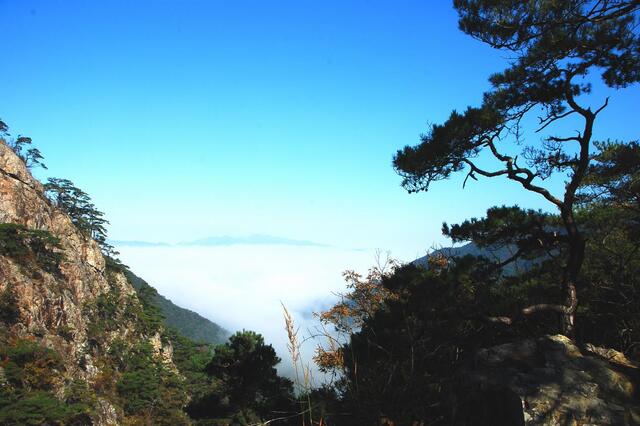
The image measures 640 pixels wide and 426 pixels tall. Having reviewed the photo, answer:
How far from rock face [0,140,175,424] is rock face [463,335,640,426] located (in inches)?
1410

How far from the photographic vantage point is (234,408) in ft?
54.9

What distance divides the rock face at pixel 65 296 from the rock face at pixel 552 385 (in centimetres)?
3583

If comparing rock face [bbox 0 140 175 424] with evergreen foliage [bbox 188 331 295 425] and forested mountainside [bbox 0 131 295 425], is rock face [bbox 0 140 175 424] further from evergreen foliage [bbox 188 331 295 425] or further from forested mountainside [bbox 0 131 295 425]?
evergreen foliage [bbox 188 331 295 425]

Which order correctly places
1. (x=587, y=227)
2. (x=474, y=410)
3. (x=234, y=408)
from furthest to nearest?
(x=234, y=408) → (x=587, y=227) → (x=474, y=410)

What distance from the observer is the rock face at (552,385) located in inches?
147

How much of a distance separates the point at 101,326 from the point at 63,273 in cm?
811

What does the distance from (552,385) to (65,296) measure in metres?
49.1

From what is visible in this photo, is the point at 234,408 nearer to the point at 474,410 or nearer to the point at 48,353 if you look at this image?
the point at 474,410

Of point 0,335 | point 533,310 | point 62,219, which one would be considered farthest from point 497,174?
point 62,219

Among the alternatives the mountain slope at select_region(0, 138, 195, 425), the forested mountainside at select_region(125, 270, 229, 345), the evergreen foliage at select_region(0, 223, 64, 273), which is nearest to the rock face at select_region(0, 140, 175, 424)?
the mountain slope at select_region(0, 138, 195, 425)

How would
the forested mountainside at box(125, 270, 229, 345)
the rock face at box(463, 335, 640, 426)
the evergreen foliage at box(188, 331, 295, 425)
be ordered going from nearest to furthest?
the rock face at box(463, 335, 640, 426) → the evergreen foliage at box(188, 331, 295, 425) → the forested mountainside at box(125, 270, 229, 345)

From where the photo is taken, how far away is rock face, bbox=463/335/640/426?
12.2 ft

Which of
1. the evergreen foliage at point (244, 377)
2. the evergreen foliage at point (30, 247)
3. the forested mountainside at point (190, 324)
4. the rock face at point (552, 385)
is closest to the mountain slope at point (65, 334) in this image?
the evergreen foliage at point (30, 247)

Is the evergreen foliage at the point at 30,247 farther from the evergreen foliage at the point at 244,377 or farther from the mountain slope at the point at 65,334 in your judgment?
the evergreen foliage at the point at 244,377
